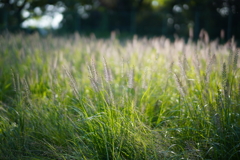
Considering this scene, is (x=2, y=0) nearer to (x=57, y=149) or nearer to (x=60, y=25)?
(x=60, y=25)

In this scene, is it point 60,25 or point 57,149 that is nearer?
point 57,149

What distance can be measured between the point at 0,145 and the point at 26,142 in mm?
185

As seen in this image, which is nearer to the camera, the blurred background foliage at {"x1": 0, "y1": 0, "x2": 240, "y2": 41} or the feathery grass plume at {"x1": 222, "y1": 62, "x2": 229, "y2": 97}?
the feathery grass plume at {"x1": 222, "y1": 62, "x2": 229, "y2": 97}

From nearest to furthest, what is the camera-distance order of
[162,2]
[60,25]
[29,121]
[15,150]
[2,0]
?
[15,150] < [29,121] < [2,0] < [60,25] < [162,2]

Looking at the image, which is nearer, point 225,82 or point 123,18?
point 225,82

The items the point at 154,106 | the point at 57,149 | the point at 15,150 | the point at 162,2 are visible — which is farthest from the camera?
the point at 162,2

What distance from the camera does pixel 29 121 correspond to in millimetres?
2164

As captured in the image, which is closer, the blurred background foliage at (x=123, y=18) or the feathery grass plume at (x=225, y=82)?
the feathery grass plume at (x=225, y=82)

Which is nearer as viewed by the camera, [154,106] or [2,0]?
[154,106]

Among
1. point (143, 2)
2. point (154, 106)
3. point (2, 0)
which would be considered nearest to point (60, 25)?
point (2, 0)

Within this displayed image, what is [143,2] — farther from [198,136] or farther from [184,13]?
[198,136]

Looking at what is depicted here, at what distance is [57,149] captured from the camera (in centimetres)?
183

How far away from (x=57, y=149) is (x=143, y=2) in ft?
66.6

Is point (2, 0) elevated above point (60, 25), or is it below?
above
